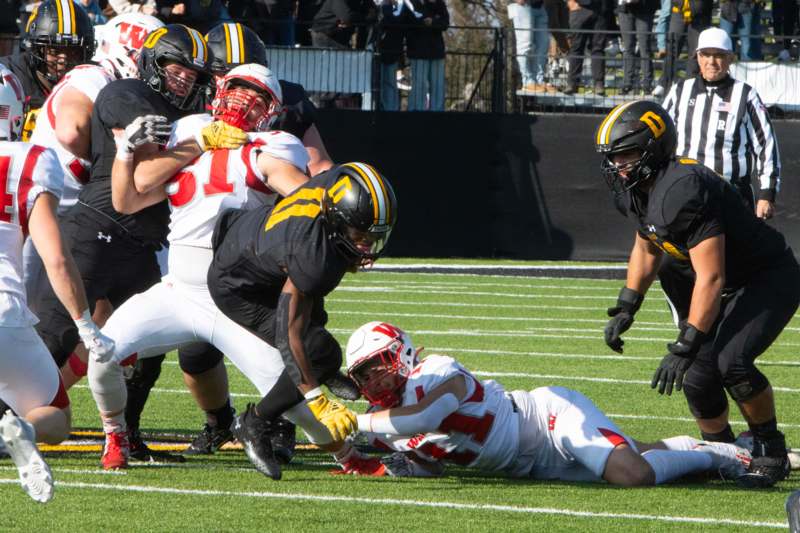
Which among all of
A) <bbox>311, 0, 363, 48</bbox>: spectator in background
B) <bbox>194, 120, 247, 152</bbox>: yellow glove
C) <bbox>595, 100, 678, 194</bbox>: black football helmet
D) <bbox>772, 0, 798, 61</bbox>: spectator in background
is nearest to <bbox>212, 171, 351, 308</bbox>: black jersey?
<bbox>194, 120, 247, 152</bbox>: yellow glove

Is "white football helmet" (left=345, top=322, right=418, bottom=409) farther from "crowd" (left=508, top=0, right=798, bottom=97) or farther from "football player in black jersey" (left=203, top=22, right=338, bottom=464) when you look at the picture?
"crowd" (left=508, top=0, right=798, bottom=97)

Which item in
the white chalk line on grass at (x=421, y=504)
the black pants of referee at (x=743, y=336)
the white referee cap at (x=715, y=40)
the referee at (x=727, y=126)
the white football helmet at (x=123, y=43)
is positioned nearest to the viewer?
the white chalk line on grass at (x=421, y=504)

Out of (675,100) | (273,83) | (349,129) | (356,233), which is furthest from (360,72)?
(356,233)

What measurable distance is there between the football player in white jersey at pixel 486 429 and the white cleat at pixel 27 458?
151 centimetres

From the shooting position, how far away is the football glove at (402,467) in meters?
5.71

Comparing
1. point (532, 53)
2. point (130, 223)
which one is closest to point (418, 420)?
point (130, 223)

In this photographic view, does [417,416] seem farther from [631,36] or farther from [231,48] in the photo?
[631,36]

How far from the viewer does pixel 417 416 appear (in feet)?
17.9

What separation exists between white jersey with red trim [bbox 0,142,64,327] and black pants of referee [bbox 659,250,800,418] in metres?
2.69

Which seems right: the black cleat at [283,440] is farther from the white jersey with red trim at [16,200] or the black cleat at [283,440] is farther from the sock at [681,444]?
the sock at [681,444]

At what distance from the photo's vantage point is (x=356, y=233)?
502cm

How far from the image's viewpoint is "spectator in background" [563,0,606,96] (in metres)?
15.7

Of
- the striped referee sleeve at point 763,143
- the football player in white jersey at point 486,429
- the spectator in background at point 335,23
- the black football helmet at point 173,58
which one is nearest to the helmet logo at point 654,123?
the football player in white jersey at point 486,429

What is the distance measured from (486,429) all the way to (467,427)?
8 cm
